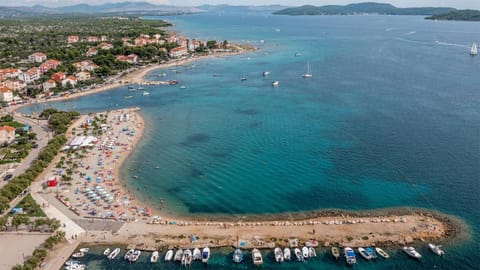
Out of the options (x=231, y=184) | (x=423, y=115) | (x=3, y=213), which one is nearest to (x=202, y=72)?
(x=423, y=115)

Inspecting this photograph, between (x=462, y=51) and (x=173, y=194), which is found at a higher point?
(x=462, y=51)

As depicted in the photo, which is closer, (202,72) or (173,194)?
(173,194)

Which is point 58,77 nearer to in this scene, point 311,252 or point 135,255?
point 135,255

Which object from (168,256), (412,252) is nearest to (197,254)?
(168,256)

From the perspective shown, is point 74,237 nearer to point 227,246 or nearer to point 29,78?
point 227,246

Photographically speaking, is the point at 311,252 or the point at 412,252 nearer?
the point at 412,252

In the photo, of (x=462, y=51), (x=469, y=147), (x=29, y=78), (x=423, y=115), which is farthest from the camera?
(x=462, y=51)

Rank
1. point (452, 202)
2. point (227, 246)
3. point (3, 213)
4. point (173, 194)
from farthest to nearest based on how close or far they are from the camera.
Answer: point (173, 194)
point (452, 202)
point (3, 213)
point (227, 246)
